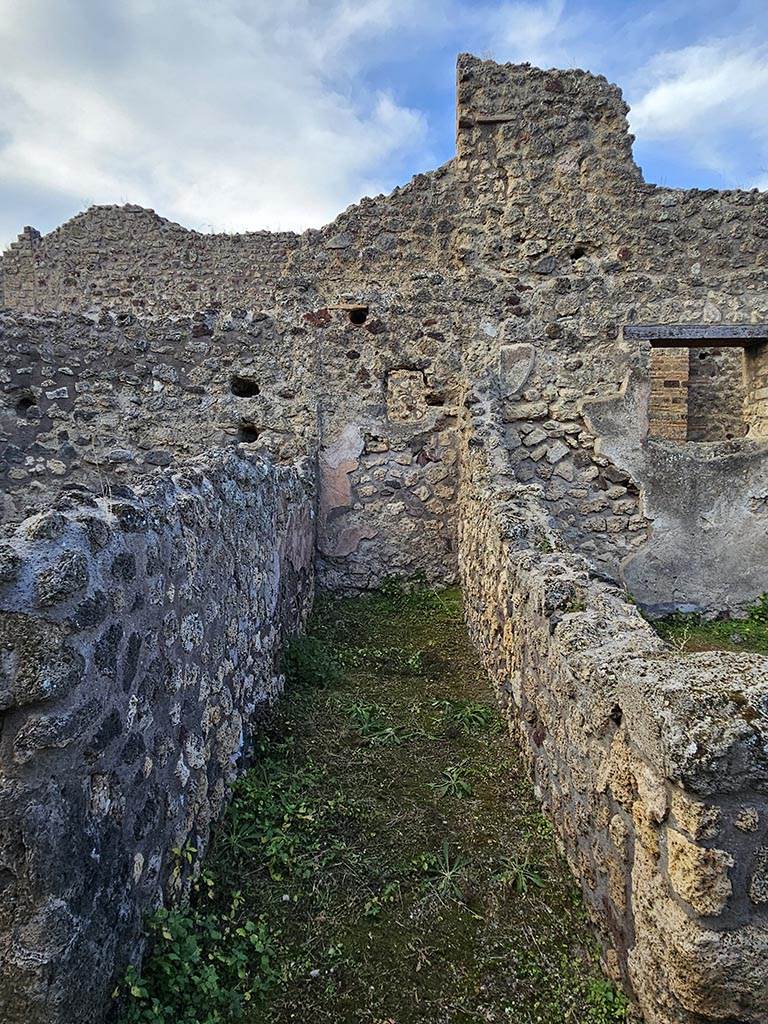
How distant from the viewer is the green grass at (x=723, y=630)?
5.15 metres

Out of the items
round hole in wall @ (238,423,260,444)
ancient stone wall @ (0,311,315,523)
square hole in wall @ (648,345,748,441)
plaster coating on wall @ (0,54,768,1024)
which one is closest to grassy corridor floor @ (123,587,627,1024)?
plaster coating on wall @ (0,54,768,1024)

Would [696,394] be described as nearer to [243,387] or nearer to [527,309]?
[527,309]

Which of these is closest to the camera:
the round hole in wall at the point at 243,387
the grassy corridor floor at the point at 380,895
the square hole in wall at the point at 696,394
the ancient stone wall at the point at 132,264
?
the grassy corridor floor at the point at 380,895

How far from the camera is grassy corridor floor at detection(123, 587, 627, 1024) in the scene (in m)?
2.01

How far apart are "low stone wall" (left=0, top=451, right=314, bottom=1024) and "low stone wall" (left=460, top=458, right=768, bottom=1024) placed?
4.61 ft

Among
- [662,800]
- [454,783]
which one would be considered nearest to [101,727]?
[662,800]

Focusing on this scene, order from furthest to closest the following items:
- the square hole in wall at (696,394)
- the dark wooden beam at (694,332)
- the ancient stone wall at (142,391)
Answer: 1. the square hole in wall at (696,394)
2. the ancient stone wall at (142,391)
3. the dark wooden beam at (694,332)

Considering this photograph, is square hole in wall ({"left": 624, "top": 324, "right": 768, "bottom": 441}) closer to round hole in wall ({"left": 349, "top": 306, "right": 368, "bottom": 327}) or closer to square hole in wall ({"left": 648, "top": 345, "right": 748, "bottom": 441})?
square hole in wall ({"left": 648, "top": 345, "right": 748, "bottom": 441})

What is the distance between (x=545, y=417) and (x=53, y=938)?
519 cm

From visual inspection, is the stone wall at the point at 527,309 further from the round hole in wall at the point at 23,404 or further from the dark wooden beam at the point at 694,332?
the round hole in wall at the point at 23,404

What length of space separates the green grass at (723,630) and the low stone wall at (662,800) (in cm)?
289

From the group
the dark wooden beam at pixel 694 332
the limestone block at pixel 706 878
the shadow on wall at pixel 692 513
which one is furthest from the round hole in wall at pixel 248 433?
the limestone block at pixel 706 878

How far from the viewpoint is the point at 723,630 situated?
217 inches

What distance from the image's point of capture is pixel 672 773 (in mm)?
1630
